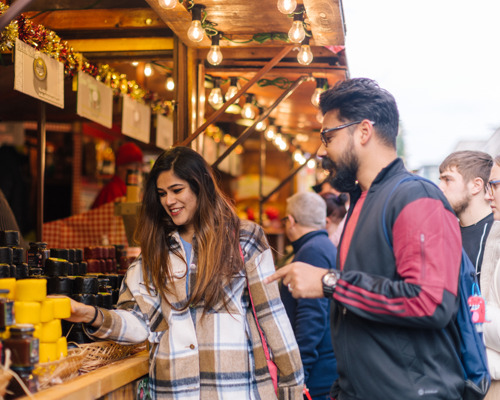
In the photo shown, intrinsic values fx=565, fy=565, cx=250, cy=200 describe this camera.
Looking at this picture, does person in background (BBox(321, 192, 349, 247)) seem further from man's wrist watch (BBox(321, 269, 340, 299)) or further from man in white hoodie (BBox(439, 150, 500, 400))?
man's wrist watch (BBox(321, 269, 340, 299))

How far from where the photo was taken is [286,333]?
→ 250cm

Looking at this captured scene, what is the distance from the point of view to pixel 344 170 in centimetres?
197

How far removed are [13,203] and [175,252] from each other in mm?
4252

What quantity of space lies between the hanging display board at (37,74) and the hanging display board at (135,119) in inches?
40.4

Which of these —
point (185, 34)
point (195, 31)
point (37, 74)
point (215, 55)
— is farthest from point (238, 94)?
point (37, 74)

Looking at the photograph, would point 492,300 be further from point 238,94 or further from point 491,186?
point 238,94

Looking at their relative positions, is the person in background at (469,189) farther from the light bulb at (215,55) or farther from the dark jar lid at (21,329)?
the dark jar lid at (21,329)

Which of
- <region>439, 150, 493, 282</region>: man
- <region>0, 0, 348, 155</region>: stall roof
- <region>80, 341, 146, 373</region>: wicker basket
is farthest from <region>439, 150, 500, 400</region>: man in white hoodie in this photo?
<region>80, 341, 146, 373</region>: wicker basket

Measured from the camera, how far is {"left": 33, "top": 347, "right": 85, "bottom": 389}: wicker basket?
6.16 ft

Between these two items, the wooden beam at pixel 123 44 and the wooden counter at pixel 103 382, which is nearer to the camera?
the wooden counter at pixel 103 382

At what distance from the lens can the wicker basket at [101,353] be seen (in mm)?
2262

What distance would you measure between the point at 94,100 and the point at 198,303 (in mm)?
2413

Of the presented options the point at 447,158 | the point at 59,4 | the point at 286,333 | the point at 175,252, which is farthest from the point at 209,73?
the point at 286,333

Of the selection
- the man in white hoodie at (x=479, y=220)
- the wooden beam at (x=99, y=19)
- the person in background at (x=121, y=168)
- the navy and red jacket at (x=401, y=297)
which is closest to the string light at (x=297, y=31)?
the man in white hoodie at (x=479, y=220)
